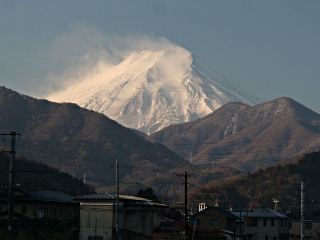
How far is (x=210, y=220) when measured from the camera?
89.8 m

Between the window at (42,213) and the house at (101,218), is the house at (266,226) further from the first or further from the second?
the window at (42,213)

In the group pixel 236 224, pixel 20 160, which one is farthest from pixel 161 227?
pixel 20 160

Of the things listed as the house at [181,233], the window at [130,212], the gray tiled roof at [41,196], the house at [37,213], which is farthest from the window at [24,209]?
the house at [181,233]

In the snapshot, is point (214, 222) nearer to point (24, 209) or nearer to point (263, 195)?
point (24, 209)

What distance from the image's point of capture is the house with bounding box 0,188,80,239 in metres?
69.6

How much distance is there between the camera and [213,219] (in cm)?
8962

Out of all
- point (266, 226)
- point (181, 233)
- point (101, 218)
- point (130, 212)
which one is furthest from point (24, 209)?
point (266, 226)

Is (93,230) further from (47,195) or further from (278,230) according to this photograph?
(278,230)

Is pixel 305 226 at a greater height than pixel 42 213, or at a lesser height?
lesser

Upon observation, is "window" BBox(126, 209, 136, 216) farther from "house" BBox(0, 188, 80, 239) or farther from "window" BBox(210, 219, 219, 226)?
"window" BBox(210, 219, 219, 226)

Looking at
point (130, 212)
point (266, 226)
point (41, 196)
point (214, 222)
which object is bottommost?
point (266, 226)

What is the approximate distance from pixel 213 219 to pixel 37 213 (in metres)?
25.3

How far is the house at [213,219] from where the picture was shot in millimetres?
89188

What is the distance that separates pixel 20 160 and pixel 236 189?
57747 millimetres
